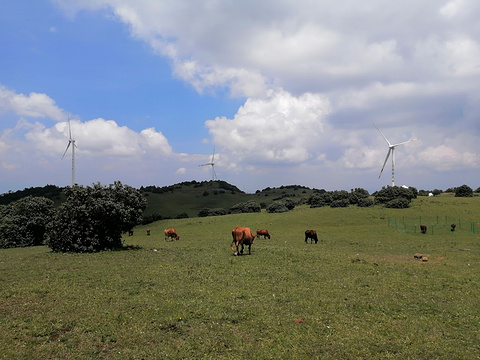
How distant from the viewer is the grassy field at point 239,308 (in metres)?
8.89

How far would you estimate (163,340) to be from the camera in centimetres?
925

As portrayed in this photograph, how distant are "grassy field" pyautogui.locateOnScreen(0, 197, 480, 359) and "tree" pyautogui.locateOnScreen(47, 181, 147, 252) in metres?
4.45

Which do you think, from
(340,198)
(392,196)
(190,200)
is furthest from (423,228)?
(190,200)

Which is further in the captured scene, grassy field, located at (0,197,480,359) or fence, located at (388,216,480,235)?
fence, located at (388,216,480,235)

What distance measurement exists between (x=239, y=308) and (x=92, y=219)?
19.9 metres

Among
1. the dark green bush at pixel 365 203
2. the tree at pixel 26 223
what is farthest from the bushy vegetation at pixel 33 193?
the dark green bush at pixel 365 203

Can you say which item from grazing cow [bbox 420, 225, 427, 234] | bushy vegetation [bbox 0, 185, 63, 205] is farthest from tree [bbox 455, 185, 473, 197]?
bushy vegetation [bbox 0, 185, 63, 205]

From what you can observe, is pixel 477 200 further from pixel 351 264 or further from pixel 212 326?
pixel 212 326

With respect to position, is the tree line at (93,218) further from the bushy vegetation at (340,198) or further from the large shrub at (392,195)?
the large shrub at (392,195)

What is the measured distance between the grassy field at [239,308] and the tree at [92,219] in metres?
4.45

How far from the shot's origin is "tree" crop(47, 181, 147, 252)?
87.6 feet

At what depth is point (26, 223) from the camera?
142 ft

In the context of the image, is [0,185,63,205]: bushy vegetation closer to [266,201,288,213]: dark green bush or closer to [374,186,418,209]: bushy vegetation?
[266,201,288,213]: dark green bush

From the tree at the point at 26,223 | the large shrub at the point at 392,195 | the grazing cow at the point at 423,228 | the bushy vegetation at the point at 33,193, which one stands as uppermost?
the bushy vegetation at the point at 33,193
